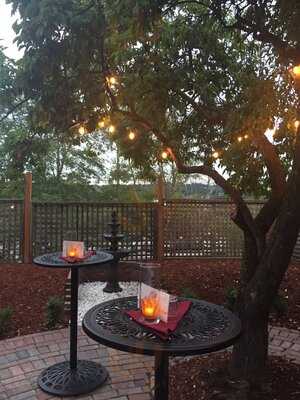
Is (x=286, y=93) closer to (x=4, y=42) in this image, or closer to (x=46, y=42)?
(x=46, y=42)

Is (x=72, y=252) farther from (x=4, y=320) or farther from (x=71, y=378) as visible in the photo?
(x=4, y=320)

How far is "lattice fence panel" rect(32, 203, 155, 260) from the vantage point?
7.05 m

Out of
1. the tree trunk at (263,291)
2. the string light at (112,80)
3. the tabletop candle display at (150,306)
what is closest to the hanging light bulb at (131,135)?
the string light at (112,80)

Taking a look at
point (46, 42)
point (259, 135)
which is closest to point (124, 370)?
point (259, 135)

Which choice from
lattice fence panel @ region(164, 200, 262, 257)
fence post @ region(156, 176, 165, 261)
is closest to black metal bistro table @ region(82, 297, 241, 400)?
fence post @ region(156, 176, 165, 261)

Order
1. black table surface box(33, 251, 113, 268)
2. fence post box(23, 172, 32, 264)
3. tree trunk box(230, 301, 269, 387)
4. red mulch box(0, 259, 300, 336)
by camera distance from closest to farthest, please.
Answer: tree trunk box(230, 301, 269, 387), black table surface box(33, 251, 113, 268), red mulch box(0, 259, 300, 336), fence post box(23, 172, 32, 264)

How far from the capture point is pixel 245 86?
4512 millimetres

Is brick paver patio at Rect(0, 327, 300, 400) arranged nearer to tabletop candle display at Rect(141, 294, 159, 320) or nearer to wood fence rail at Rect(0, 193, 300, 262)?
tabletop candle display at Rect(141, 294, 159, 320)

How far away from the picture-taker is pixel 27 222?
273 inches

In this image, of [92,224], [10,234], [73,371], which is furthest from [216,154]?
[10,234]

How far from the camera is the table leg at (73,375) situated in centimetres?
268

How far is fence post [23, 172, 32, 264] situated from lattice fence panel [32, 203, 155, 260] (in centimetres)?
11

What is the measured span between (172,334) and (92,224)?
5.70 m

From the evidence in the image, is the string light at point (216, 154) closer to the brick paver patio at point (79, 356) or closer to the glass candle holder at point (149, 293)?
the brick paver patio at point (79, 356)
